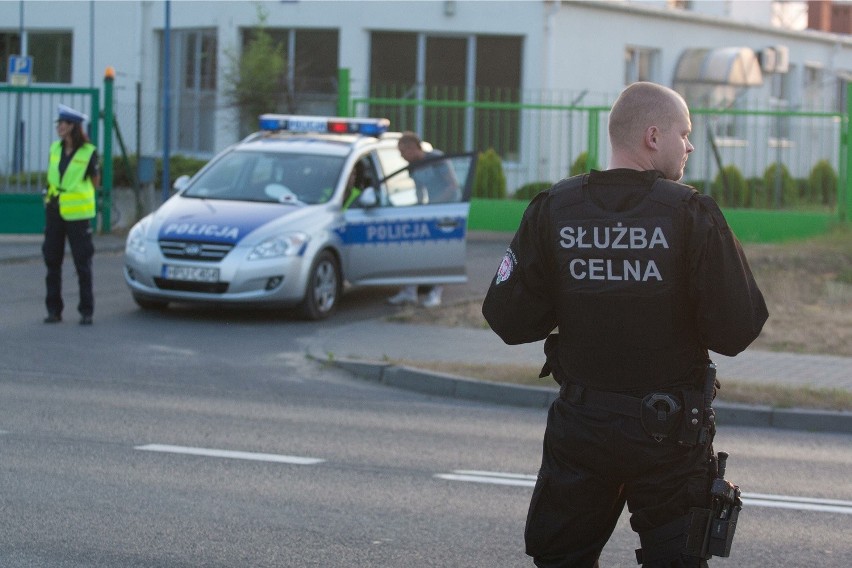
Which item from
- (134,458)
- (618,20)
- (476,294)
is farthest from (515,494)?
(618,20)

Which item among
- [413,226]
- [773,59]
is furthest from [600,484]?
[773,59]

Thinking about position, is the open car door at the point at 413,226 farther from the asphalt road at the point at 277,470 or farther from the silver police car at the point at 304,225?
the asphalt road at the point at 277,470

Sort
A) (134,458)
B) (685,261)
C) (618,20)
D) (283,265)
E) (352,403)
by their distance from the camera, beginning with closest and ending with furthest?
(685,261)
(134,458)
(352,403)
(283,265)
(618,20)

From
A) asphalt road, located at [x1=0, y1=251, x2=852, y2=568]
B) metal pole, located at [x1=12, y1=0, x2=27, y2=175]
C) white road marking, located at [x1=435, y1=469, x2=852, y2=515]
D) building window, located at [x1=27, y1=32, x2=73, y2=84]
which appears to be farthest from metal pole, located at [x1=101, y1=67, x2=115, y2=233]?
white road marking, located at [x1=435, y1=469, x2=852, y2=515]

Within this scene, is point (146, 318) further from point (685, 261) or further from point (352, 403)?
point (685, 261)

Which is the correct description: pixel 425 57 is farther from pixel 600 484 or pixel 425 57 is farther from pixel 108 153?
pixel 600 484

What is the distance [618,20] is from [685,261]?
25679 millimetres

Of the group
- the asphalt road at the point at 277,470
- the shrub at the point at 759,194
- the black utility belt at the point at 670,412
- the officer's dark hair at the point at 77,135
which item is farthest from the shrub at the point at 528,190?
the black utility belt at the point at 670,412

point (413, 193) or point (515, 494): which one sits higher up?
point (413, 193)

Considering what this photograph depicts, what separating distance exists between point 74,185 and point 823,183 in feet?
43.6

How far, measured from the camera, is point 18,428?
8102 millimetres

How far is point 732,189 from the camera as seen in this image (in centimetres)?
2211

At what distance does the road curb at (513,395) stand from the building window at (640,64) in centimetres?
1929

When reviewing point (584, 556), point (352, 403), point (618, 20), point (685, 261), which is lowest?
point (352, 403)
